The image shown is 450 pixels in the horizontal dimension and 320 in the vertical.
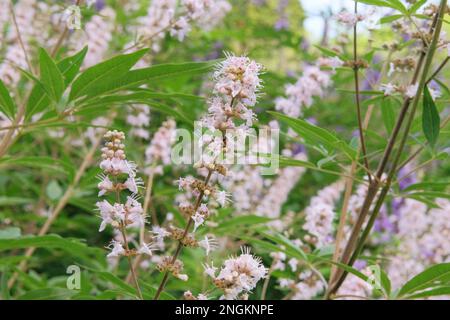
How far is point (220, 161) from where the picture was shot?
4.71ft

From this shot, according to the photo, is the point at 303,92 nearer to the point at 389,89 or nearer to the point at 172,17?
the point at 172,17

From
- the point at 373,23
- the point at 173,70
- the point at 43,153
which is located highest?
the point at 43,153

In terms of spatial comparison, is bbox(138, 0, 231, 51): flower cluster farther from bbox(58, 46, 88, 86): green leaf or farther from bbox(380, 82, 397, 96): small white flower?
bbox(380, 82, 397, 96): small white flower

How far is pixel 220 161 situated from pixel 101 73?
1.62 feet

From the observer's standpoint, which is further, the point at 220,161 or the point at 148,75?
the point at 148,75

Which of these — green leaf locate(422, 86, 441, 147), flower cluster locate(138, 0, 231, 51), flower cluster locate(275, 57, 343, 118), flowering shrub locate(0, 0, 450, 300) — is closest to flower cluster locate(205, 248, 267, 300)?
flowering shrub locate(0, 0, 450, 300)

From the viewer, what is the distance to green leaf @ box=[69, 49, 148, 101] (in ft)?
5.65

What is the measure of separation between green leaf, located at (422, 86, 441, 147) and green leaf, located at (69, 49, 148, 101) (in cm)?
74

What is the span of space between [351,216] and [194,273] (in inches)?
39.6

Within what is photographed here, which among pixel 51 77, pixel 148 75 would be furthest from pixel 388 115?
pixel 51 77
